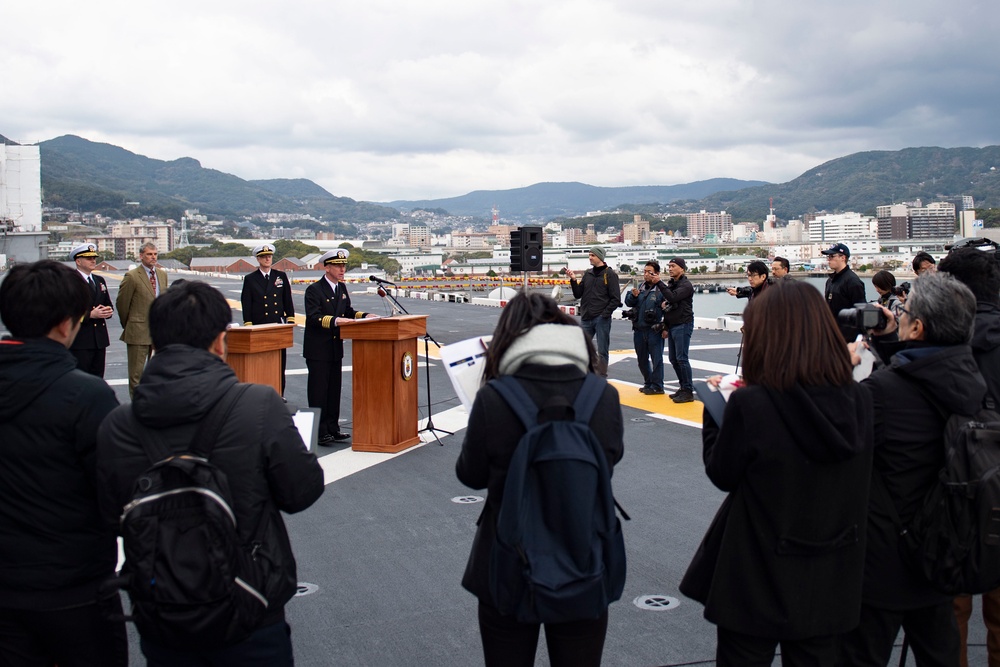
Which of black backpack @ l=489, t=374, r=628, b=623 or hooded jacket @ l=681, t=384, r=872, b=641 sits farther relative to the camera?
hooded jacket @ l=681, t=384, r=872, b=641

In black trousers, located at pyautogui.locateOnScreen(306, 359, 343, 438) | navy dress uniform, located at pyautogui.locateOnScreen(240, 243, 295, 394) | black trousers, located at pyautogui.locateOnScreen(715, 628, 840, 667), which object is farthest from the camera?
navy dress uniform, located at pyautogui.locateOnScreen(240, 243, 295, 394)

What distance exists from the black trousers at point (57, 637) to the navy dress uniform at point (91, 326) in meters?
6.24

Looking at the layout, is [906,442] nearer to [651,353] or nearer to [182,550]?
[182,550]

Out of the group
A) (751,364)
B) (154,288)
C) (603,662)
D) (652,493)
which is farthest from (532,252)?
(751,364)

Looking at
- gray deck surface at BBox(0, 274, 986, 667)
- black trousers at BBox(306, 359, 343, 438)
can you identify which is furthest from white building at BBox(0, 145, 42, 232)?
gray deck surface at BBox(0, 274, 986, 667)

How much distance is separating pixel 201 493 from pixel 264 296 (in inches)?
260

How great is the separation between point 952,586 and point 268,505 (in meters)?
2.19

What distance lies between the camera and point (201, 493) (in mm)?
2230

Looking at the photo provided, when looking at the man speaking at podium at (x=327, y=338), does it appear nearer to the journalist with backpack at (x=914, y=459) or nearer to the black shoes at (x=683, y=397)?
the black shoes at (x=683, y=397)

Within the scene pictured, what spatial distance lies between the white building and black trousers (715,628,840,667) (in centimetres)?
6255

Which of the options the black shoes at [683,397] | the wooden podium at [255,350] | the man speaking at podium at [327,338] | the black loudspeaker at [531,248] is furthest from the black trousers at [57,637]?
the black loudspeaker at [531,248]

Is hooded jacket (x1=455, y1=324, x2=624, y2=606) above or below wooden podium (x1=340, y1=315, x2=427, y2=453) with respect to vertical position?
above

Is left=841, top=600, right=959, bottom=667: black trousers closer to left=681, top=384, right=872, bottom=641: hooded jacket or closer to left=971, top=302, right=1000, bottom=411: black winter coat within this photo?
left=681, top=384, right=872, bottom=641: hooded jacket

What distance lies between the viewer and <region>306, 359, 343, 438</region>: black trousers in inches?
324
